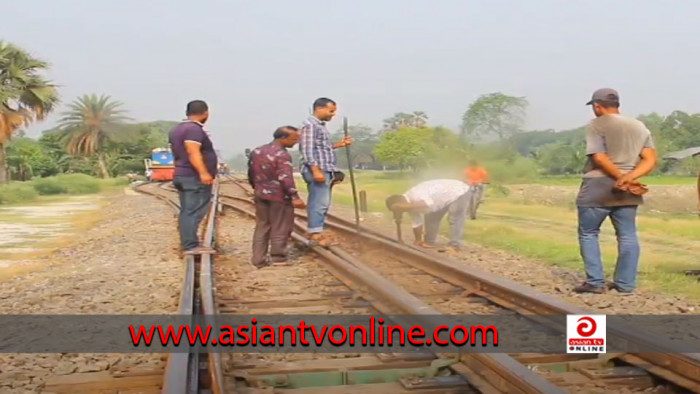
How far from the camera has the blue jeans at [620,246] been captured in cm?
599

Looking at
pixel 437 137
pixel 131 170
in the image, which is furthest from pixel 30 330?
pixel 131 170

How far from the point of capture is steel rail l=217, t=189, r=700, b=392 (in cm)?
352

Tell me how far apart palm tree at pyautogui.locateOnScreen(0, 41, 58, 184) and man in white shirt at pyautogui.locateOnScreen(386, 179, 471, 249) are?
79.2 ft

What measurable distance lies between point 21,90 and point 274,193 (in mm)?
25363

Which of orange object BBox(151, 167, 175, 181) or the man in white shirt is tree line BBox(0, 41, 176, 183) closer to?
orange object BBox(151, 167, 175, 181)

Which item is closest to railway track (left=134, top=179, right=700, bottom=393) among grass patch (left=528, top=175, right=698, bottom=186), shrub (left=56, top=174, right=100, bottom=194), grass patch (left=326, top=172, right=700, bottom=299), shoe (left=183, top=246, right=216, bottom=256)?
shoe (left=183, top=246, right=216, bottom=256)

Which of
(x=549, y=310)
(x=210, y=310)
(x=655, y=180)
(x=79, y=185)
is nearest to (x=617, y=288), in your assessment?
(x=549, y=310)

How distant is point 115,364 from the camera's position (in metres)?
3.95

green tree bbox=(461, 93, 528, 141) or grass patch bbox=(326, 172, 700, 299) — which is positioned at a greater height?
green tree bbox=(461, 93, 528, 141)

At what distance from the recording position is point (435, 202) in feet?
27.8

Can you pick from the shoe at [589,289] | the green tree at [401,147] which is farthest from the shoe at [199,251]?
the green tree at [401,147]

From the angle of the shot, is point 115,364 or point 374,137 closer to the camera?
point 115,364

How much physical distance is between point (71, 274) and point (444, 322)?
497cm

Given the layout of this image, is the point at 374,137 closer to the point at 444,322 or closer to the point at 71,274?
the point at 71,274
